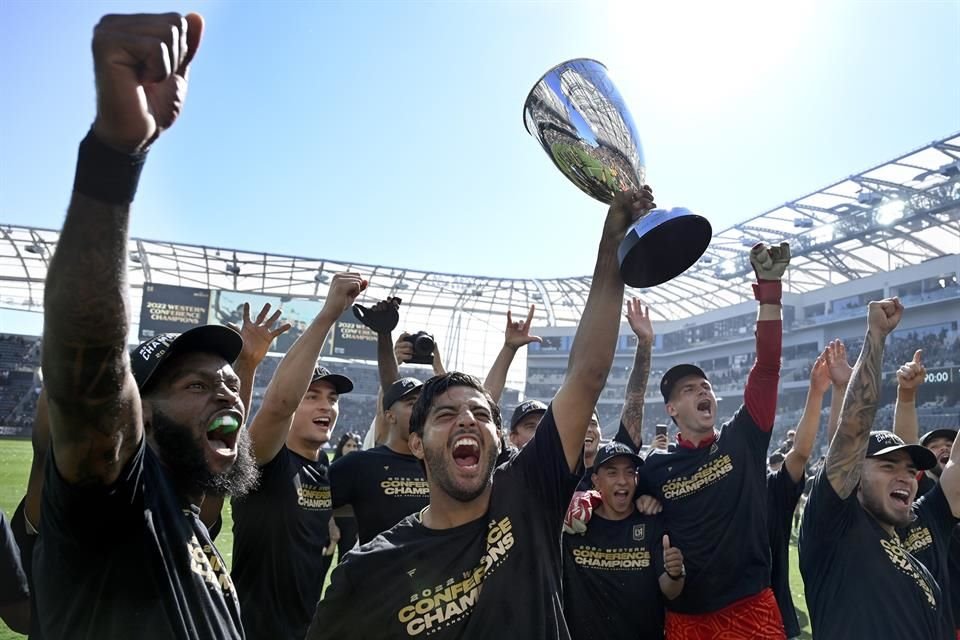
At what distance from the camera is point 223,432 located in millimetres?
1861

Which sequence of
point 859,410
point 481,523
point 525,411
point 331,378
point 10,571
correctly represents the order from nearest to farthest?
1. point 481,523
2. point 10,571
3. point 859,410
4. point 331,378
5. point 525,411

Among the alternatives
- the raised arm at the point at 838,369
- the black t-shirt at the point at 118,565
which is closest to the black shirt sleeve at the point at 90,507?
the black t-shirt at the point at 118,565

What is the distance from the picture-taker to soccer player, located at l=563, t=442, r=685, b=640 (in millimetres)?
3453

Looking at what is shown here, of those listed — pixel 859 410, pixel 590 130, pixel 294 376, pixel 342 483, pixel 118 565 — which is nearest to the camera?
pixel 118 565

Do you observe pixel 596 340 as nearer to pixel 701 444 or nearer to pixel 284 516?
pixel 284 516

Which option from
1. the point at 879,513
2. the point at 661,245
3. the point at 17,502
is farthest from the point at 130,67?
the point at 17,502

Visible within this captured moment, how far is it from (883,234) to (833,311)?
10.1 meters

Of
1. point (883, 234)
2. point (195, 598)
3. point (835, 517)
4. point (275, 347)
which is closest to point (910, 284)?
point (883, 234)

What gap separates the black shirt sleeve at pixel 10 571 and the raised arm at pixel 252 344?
48.3 inches

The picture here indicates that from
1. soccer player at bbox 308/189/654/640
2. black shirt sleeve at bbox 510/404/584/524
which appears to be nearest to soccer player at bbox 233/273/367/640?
soccer player at bbox 308/189/654/640

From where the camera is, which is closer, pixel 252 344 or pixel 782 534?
pixel 252 344

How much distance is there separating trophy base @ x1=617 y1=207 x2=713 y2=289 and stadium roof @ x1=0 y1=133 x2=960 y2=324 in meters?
30.8

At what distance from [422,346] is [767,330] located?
2114 mm

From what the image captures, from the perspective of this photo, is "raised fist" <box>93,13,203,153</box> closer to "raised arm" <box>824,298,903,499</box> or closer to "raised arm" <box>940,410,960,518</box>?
"raised arm" <box>824,298,903,499</box>
